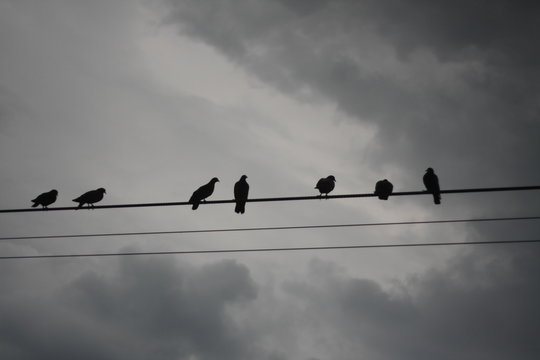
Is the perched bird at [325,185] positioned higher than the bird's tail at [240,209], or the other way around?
the perched bird at [325,185]

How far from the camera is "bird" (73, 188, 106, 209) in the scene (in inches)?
Answer: 628

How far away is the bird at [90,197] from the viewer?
15.9m

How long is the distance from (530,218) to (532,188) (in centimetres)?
124

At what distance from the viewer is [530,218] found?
9.28m

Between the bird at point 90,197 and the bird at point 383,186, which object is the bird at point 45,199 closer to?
the bird at point 90,197

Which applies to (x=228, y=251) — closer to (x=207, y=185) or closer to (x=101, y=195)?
(x=207, y=185)

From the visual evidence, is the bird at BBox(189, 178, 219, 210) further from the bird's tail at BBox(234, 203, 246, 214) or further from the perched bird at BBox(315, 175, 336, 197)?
the perched bird at BBox(315, 175, 336, 197)

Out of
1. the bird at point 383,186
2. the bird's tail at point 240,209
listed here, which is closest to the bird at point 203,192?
the bird's tail at point 240,209

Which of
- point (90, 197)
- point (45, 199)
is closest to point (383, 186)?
point (90, 197)

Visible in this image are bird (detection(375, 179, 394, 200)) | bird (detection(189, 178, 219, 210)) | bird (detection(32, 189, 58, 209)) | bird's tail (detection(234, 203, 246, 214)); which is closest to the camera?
bird's tail (detection(234, 203, 246, 214))

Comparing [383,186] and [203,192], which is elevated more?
[383,186]

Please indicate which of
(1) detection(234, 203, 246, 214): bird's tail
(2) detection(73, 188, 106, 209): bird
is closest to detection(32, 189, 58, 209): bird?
(2) detection(73, 188, 106, 209): bird

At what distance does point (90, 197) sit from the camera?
16.4 meters

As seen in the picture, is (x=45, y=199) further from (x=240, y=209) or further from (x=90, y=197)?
(x=240, y=209)
